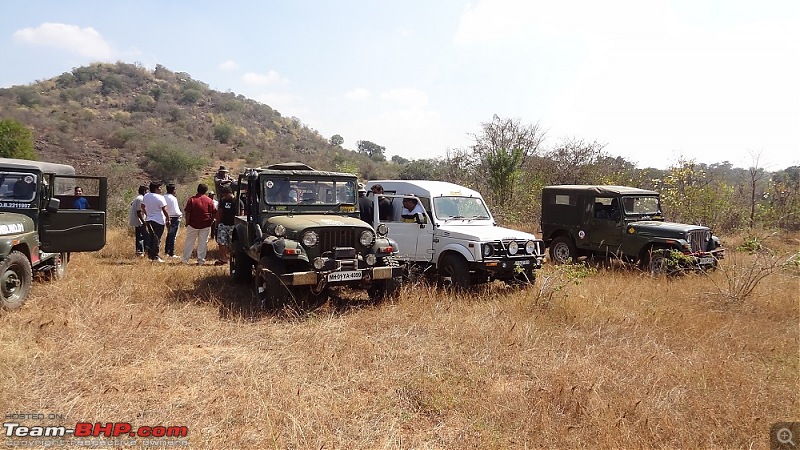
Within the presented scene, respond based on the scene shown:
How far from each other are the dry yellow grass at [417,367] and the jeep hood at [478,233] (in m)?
0.85

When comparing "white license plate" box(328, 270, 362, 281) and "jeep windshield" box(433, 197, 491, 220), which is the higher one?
"jeep windshield" box(433, 197, 491, 220)

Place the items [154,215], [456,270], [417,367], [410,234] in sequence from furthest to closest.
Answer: [154,215], [410,234], [456,270], [417,367]

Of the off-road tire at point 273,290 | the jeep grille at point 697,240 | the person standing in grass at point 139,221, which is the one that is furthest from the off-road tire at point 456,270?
the person standing in grass at point 139,221

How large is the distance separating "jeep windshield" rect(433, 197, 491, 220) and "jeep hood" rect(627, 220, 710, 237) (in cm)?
332

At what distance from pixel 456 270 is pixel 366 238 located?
1662 mm

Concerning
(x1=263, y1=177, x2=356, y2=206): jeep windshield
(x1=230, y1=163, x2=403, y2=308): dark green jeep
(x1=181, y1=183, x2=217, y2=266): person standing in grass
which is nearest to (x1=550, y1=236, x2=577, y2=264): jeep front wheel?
(x1=230, y1=163, x2=403, y2=308): dark green jeep

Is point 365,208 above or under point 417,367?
above

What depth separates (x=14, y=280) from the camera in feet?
17.9

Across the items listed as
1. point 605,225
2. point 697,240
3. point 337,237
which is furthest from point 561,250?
point 337,237

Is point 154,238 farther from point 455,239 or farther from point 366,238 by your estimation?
point 455,239

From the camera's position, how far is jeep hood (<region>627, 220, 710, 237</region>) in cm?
856

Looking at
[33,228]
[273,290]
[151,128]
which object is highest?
[151,128]

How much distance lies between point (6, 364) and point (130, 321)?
4.41 ft

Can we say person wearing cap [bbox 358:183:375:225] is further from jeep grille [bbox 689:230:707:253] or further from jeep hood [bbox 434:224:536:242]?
jeep grille [bbox 689:230:707:253]
